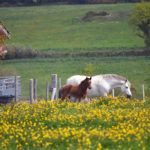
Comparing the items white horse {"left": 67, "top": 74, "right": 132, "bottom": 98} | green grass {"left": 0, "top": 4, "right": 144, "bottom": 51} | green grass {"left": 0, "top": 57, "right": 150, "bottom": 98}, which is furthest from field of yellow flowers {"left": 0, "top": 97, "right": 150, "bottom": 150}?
green grass {"left": 0, "top": 4, "right": 144, "bottom": 51}

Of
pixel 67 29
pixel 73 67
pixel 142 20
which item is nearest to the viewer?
pixel 73 67

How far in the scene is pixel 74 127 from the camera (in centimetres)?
1806

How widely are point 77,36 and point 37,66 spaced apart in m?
25.4

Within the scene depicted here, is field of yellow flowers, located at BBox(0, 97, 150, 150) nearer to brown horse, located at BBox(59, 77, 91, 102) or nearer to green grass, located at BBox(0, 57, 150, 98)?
brown horse, located at BBox(59, 77, 91, 102)

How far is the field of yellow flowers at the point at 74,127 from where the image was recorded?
15469mm

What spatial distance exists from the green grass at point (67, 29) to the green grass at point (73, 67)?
7.92 meters

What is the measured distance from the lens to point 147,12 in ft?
244

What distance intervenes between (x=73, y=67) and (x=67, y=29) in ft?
101

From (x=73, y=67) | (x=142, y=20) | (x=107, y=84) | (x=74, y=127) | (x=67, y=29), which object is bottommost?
(x=73, y=67)

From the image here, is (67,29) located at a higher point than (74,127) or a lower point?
higher

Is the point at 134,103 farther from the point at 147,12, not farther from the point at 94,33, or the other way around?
the point at 94,33

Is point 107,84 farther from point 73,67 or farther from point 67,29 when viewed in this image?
point 67,29

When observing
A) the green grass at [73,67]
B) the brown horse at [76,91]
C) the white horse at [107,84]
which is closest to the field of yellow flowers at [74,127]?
the brown horse at [76,91]

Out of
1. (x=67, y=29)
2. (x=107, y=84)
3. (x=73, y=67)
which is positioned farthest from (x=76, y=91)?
(x=67, y=29)
